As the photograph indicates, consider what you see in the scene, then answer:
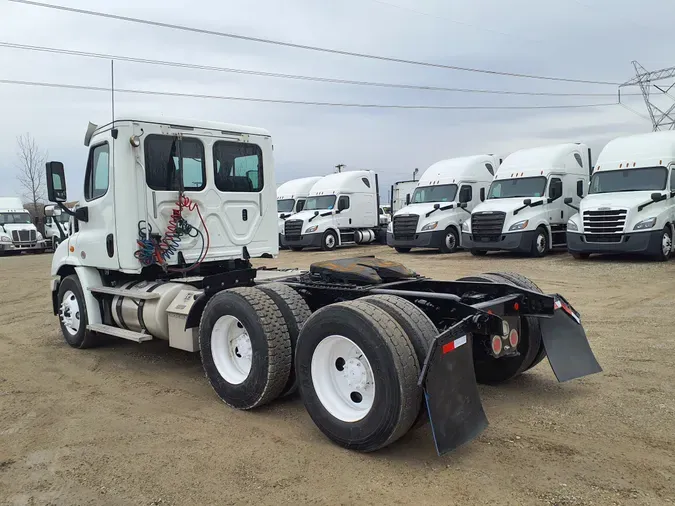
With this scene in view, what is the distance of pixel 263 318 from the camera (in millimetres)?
4500

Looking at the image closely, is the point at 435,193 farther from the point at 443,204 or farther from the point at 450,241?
the point at 450,241

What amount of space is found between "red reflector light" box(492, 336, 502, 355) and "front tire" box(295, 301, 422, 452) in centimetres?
70

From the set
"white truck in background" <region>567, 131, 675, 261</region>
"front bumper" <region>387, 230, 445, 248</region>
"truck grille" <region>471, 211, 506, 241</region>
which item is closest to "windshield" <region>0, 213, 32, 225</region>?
"front bumper" <region>387, 230, 445, 248</region>

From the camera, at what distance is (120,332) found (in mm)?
6125

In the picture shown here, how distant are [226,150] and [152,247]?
1.53m

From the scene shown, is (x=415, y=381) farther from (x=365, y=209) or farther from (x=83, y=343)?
(x=365, y=209)

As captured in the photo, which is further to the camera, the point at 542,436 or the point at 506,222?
the point at 506,222

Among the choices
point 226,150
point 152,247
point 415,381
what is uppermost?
point 226,150

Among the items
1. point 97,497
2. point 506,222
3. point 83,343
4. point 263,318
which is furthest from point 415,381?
point 506,222

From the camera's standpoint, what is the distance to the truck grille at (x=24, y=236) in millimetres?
27641

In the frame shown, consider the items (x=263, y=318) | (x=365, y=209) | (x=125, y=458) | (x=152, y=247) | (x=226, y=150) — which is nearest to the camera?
(x=125, y=458)

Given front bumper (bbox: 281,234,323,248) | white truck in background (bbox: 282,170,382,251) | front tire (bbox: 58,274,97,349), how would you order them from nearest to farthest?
front tire (bbox: 58,274,97,349)
front bumper (bbox: 281,234,323,248)
white truck in background (bbox: 282,170,382,251)

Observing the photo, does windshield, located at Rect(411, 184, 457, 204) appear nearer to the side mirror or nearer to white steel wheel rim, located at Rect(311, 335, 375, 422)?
the side mirror

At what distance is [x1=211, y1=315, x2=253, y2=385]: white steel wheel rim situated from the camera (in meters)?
4.86
